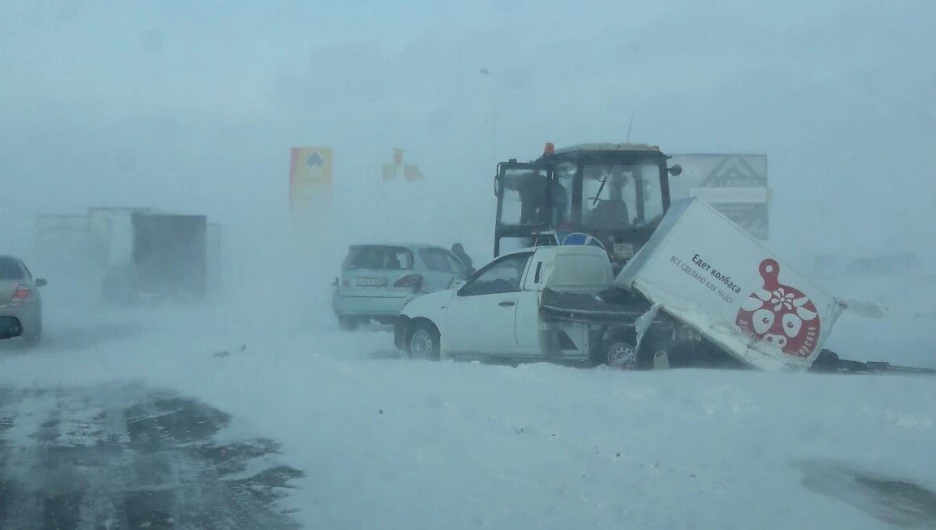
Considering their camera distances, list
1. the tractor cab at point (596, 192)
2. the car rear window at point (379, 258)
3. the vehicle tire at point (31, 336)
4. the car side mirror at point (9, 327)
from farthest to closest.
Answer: the car rear window at point (379, 258), the vehicle tire at point (31, 336), the car side mirror at point (9, 327), the tractor cab at point (596, 192)

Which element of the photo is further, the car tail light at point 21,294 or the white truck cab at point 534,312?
the car tail light at point 21,294

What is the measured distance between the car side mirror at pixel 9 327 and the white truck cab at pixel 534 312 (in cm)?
699

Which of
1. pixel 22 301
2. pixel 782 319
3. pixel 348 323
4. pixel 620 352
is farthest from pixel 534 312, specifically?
pixel 22 301

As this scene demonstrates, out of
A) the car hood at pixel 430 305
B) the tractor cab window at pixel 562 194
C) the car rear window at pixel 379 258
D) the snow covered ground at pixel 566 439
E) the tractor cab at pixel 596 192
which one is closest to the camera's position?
the snow covered ground at pixel 566 439

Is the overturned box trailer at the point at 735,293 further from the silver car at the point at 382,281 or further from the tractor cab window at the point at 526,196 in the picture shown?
the silver car at the point at 382,281

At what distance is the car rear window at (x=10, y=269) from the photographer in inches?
626

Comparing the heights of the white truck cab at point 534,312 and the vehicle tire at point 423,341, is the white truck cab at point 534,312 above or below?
above

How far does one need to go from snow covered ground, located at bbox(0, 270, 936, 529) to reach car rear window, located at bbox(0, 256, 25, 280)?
300cm

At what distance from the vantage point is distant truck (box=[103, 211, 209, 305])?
91.9 ft

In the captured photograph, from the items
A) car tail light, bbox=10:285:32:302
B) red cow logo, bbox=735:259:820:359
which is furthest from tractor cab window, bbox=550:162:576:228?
car tail light, bbox=10:285:32:302

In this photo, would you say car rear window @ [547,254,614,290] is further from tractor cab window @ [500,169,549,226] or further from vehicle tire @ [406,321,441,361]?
tractor cab window @ [500,169,549,226]

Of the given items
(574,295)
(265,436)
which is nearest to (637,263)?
(574,295)

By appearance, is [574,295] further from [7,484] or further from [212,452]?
[7,484]

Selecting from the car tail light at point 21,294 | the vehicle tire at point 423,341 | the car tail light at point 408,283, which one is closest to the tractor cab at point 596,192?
the vehicle tire at point 423,341
